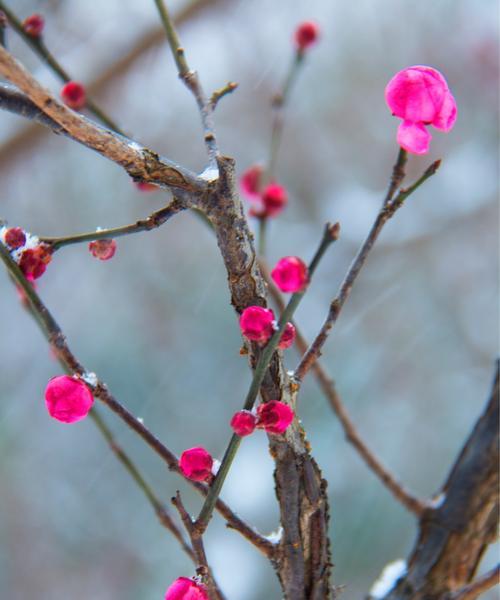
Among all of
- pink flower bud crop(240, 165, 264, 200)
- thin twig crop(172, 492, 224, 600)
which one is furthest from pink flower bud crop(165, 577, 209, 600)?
pink flower bud crop(240, 165, 264, 200)

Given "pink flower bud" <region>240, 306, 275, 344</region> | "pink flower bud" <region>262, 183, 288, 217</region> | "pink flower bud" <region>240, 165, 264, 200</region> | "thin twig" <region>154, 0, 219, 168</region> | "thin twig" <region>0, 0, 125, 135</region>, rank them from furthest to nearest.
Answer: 1. "pink flower bud" <region>240, 165, 264, 200</region>
2. "pink flower bud" <region>262, 183, 288, 217</region>
3. "thin twig" <region>0, 0, 125, 135</region>
4. "thin twig" <region>154, 0, 219, 168</region>
5. "pink flower bud" <region>240, 306, 275, 344</region>

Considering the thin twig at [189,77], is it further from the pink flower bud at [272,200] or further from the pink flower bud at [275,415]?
the pink flower bud at [272,200]

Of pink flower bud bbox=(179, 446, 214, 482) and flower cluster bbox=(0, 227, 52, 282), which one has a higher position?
flower cluster bbox=(0, 227, 52, 282)

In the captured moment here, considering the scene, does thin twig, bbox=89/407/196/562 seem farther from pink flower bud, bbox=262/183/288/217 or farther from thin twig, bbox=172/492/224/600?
pink flower bud, bbox=262/183/288/217

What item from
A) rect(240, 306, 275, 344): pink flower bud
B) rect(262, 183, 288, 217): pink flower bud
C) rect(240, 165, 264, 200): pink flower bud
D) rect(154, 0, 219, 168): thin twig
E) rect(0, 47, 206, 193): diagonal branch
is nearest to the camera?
rect(0, 47, 206, 193): diagonal branch

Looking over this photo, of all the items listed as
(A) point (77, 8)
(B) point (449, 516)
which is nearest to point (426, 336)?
(A) point (77, 8)

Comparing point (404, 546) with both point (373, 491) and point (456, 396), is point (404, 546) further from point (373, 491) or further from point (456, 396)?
point (456, 396)

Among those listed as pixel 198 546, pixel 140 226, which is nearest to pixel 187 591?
pixel 198 546

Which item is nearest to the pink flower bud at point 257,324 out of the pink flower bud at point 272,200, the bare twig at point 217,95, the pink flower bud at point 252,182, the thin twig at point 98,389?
the thin twig at point 98,389
